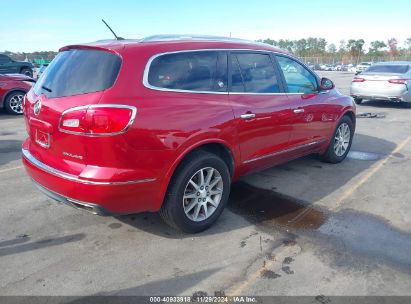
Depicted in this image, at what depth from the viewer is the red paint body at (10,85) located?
10328 millimetres

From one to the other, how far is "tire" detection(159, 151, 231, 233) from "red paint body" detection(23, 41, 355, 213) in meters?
0.12

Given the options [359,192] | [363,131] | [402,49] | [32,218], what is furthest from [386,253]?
[402,49]

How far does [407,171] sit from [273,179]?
2.19 metres

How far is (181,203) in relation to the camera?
3510mm

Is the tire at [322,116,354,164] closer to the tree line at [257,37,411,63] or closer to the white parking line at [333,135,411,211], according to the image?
the white parking line at [333,135,411,211]

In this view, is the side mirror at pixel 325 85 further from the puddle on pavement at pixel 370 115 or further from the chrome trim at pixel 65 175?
the puddle on pavement at pixel 370 115

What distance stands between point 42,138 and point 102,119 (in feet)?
2.82

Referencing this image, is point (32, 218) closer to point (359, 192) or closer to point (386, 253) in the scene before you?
point (386, 253)

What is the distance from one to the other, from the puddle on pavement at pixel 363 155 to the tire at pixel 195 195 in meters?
3.54

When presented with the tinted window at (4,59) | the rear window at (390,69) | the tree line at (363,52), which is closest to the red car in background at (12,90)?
the rear window at (390,69)

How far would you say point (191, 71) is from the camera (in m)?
3.59

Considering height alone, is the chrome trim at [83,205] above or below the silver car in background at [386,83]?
below

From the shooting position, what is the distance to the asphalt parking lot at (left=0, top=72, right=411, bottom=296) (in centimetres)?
293

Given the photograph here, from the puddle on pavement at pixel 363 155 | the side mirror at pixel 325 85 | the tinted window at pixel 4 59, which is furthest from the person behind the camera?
the tinted window at pixel 4 59
